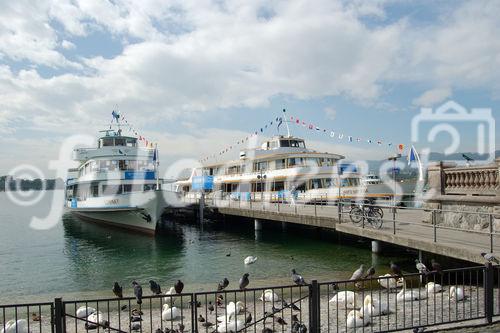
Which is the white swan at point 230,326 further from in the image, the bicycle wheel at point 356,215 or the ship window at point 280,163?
the ship window at point 280,163

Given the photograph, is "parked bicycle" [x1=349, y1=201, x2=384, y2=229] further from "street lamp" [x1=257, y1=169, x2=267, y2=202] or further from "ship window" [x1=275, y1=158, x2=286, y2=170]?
"ship window" [x1=275, y1=158, x2=286, y2=170]

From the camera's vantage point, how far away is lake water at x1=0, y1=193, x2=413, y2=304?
55.0 ft

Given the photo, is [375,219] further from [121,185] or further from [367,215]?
[121,185]

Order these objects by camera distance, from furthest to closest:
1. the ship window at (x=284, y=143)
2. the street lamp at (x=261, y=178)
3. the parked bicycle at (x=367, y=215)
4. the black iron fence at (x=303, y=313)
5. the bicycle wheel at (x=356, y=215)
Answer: the ship window at (x=284, y=143) < the street lamp at (x=261, y=178) < the bicycle wheel at (x=356, y=215) < the parked bicycle at (x=367, y=215) < the black iron fence at (x=303, y=313)

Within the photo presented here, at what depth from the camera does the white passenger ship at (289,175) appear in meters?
32.7

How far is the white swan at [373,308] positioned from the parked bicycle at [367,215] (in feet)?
21.3

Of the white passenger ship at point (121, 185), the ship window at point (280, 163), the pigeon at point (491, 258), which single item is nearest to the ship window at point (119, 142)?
the white passenger ship at point (121, 185)

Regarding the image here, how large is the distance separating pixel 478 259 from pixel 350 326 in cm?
417

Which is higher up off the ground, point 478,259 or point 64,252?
point 478,259

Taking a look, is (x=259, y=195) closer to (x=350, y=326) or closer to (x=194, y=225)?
(x=194, y=225)

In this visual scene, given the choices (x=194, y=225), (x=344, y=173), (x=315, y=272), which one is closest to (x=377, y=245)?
(x=315, y=272)

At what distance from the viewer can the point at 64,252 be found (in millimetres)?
25406

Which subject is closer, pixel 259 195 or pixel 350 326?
pixel 350 326

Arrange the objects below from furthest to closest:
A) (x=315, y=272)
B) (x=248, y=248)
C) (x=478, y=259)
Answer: (x=248, y=248), (x=315, y=272), (x=478, y=259)
